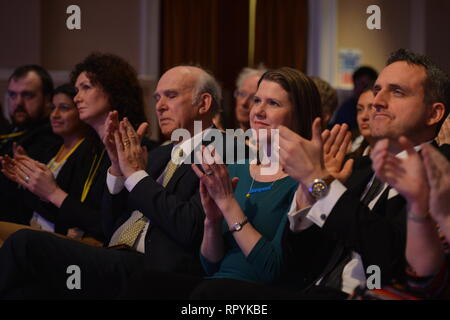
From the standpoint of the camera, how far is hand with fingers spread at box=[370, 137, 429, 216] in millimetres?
1510

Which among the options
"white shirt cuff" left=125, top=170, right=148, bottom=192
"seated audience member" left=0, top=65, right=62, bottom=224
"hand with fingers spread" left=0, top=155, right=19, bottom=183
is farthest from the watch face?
"seated audience member" left=0, top=65, right=62, bottom=224

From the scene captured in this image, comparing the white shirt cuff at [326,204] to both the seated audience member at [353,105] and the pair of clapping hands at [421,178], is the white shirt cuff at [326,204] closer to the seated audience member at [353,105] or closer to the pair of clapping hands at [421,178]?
the pair of clapping hands at [421,178]

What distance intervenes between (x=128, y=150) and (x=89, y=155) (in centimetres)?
84

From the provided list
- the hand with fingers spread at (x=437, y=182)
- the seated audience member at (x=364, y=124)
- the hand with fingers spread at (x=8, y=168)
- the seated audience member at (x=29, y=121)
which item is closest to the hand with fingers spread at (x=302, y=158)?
the hand with fingers spread at (x=437, y=182)

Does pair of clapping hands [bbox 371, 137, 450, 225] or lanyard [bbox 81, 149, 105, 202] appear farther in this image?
lanyard [bbox 81, 149, 105, 202]

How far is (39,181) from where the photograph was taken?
2.98 metres

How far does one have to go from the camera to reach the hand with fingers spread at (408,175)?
1510 millimetres

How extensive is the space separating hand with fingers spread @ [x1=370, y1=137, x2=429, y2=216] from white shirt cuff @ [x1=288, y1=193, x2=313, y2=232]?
361mm

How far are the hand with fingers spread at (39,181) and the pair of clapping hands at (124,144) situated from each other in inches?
24.9

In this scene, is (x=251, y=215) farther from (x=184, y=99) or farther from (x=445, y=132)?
(x=184, y=99)

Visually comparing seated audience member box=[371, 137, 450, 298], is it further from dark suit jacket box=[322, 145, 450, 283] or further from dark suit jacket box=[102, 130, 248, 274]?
dark suit jacket box=[102, 130, 248, 274]

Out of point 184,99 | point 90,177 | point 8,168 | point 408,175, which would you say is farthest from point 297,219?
point 8,168

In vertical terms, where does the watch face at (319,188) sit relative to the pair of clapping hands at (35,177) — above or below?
above
